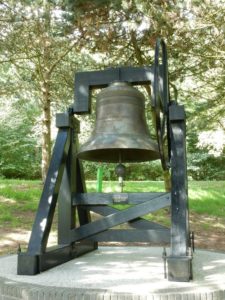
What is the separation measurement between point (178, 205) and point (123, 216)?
0.56 metres

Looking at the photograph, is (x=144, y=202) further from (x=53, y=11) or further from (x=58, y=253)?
(x=53, y=11)

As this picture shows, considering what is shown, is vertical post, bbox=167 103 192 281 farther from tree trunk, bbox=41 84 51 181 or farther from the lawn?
tree trunk, bbox=41 84 51 181

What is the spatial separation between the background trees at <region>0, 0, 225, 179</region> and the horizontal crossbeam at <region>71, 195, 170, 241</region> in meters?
3.32

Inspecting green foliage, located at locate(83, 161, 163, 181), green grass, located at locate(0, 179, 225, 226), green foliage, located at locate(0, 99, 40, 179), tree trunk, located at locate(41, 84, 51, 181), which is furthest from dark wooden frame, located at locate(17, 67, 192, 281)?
green foliage, located at locate(83, 161, 163, 181)

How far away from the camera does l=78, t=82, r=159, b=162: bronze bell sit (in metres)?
3.62

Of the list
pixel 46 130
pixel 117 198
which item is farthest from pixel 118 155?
pixel 46 130

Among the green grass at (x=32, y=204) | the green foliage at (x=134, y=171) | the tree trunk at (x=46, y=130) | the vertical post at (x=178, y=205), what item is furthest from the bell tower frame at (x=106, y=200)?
the green foliage at (x=134, y=171)

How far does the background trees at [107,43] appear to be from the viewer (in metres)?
5.95

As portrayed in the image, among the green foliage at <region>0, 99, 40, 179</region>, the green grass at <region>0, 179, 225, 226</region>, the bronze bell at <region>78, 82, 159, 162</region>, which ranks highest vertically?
the green foliage at <region>0, 99, 40, 179</region>

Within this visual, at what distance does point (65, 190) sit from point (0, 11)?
5.97 m

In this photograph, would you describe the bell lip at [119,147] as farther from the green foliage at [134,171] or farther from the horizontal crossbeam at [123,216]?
the green foliage at [134,171]

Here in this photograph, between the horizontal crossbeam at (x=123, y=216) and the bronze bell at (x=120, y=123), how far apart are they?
0.52 metres

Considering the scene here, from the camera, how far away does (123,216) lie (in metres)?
3.51

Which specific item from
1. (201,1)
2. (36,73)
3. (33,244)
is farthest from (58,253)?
(36,73)
